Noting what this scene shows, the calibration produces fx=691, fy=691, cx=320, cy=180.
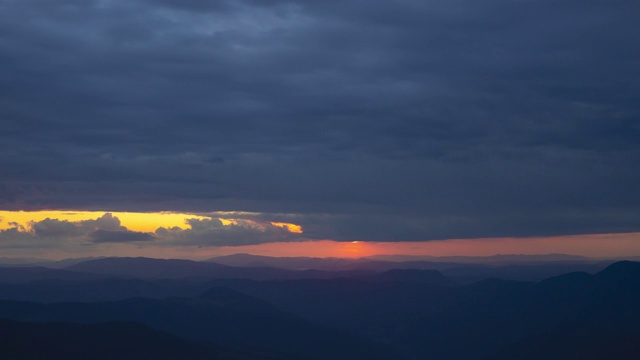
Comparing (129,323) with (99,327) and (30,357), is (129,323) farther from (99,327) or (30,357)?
(30,357)

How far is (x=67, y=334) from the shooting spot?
576 feet

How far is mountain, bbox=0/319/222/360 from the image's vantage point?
6260 inches

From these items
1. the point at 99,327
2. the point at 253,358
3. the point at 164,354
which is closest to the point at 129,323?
the point at 99,327

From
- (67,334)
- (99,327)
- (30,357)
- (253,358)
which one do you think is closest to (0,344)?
(30,357)

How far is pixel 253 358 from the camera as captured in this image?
198 metres

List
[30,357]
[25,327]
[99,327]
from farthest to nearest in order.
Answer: [99,327], [25,327], [30,357]

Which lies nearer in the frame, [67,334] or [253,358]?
[67,334]

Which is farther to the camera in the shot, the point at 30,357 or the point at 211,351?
the point at 211,351

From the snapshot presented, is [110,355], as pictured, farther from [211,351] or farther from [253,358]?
[253,358]

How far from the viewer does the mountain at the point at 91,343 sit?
159 m

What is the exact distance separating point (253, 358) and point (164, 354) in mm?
29667

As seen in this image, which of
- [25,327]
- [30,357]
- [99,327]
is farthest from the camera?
[99,327]

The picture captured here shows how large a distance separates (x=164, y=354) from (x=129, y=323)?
21.3 metres

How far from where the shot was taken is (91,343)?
573ft
